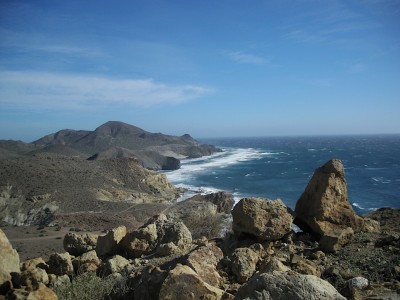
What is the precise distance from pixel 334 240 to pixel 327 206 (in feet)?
6.18

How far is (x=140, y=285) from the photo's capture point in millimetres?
7180

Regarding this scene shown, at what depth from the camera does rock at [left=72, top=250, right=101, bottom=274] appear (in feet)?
32.4

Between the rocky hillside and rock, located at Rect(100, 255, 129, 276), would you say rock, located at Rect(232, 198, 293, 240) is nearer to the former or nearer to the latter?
rock, located at Rect(100, 255, 129, 276)

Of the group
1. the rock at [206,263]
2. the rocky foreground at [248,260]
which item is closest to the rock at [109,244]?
the rocky foreground at [248,260]

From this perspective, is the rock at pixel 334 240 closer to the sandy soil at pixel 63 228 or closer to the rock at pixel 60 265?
the rock at pixel 60 265

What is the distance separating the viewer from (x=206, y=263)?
26.8ft

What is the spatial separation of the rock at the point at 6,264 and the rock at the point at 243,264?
5266 mm

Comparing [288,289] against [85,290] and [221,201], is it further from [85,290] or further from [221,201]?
[221,201]

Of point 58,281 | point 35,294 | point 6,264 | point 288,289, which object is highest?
point 288,289

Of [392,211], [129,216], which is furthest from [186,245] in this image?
[129,216]

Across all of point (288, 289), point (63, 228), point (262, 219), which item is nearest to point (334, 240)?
point (262, 219)

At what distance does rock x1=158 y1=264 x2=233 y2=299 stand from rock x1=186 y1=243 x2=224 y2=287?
122 centimetres

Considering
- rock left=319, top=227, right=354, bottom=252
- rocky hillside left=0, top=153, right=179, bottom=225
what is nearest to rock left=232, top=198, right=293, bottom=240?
rock left=319, top=227, right=354, bottom=252

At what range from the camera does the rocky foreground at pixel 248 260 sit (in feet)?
20.5
